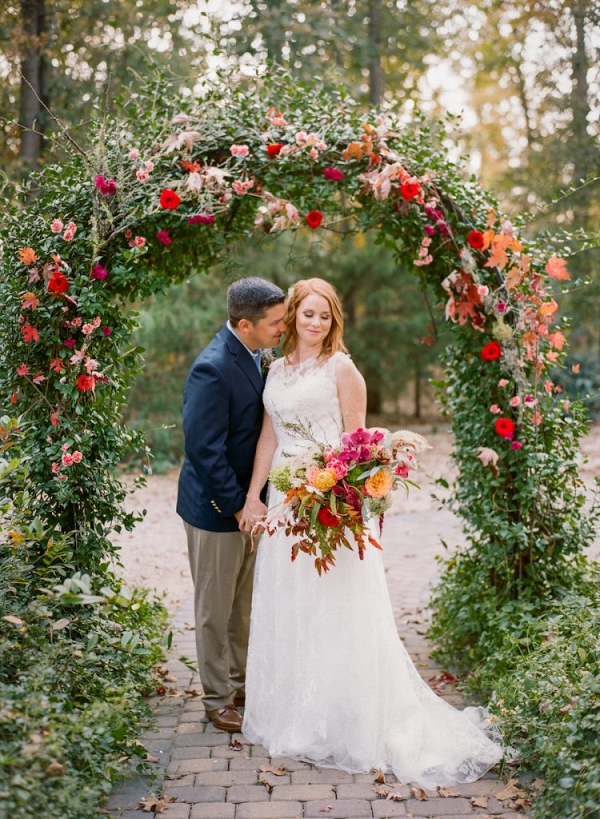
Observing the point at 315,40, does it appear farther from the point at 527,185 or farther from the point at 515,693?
the point at 515,693

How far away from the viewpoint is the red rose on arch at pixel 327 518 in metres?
3.43

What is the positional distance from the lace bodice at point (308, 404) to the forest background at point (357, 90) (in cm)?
415

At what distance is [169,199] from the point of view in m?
3.92

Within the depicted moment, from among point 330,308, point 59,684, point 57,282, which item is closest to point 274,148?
point 330,308

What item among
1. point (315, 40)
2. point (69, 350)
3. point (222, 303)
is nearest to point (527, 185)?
point (315, 40)

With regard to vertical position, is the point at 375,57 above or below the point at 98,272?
above

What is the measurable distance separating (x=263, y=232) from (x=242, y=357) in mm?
1226

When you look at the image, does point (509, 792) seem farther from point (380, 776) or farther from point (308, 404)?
point (308, 404)

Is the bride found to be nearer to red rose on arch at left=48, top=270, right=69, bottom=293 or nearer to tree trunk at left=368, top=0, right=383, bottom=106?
red rose on arch at left=48, top=270, right=69, bottom=293

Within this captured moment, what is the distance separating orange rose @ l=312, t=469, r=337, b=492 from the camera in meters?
3.31

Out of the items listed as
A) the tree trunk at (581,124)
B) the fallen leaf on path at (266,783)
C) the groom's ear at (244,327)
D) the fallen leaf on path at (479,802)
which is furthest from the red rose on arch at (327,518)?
the tree trunk at (581,124)

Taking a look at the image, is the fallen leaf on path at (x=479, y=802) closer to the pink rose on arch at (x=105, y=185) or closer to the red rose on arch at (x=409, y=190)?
the red rose on arch at (x=409, y=190)

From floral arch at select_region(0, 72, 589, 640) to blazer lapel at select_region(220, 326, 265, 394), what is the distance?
0.60 meters

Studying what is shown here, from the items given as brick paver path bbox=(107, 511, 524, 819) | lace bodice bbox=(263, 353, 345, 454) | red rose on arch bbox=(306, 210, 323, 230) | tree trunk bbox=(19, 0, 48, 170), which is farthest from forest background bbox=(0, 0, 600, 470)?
brick paver path bbox=(107, 511, 524, 819)
